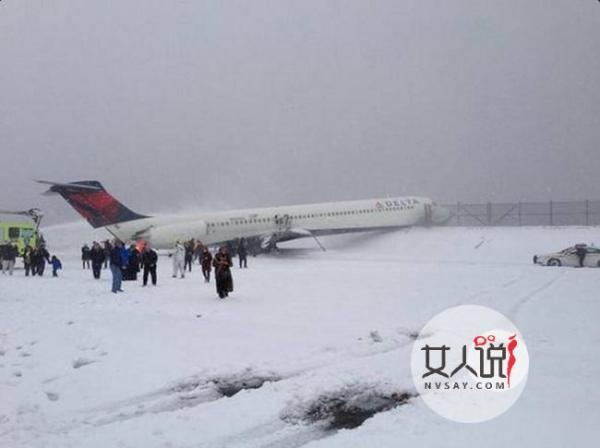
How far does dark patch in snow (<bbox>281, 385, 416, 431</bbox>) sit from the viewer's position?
582 cm

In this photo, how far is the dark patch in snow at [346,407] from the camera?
5820 mm

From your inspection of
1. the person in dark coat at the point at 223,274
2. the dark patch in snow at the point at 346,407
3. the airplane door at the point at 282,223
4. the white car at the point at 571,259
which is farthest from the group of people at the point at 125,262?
the airplane door at the point at 282,223

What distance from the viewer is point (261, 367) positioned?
302 inches

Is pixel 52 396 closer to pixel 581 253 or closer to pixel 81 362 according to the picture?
pixel 81 362

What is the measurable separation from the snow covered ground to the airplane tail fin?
20.9 m

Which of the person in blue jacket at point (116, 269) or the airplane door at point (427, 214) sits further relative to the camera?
the airplane door at point (427, 214)

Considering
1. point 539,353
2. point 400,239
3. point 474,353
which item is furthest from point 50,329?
point 400,239

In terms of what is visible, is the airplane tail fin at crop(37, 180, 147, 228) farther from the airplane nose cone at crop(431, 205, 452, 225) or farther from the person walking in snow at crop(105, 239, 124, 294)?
the airplane nose cone at crop(431, 205, 452, 225)

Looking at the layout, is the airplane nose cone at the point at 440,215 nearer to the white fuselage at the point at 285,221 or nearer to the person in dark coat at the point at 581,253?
the white fuselage at the point at 285,221

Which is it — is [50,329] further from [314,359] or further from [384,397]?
[384,397]

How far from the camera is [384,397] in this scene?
6.47 meters

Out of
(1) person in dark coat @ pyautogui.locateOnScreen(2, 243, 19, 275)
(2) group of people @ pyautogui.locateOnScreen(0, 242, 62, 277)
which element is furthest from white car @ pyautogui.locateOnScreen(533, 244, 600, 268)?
(1) person in dark coat @ pyautogui.locateOnScreen(2, 243, 19, 275)

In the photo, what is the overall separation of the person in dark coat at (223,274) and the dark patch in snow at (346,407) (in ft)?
26.0

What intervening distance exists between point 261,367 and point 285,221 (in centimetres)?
3418
